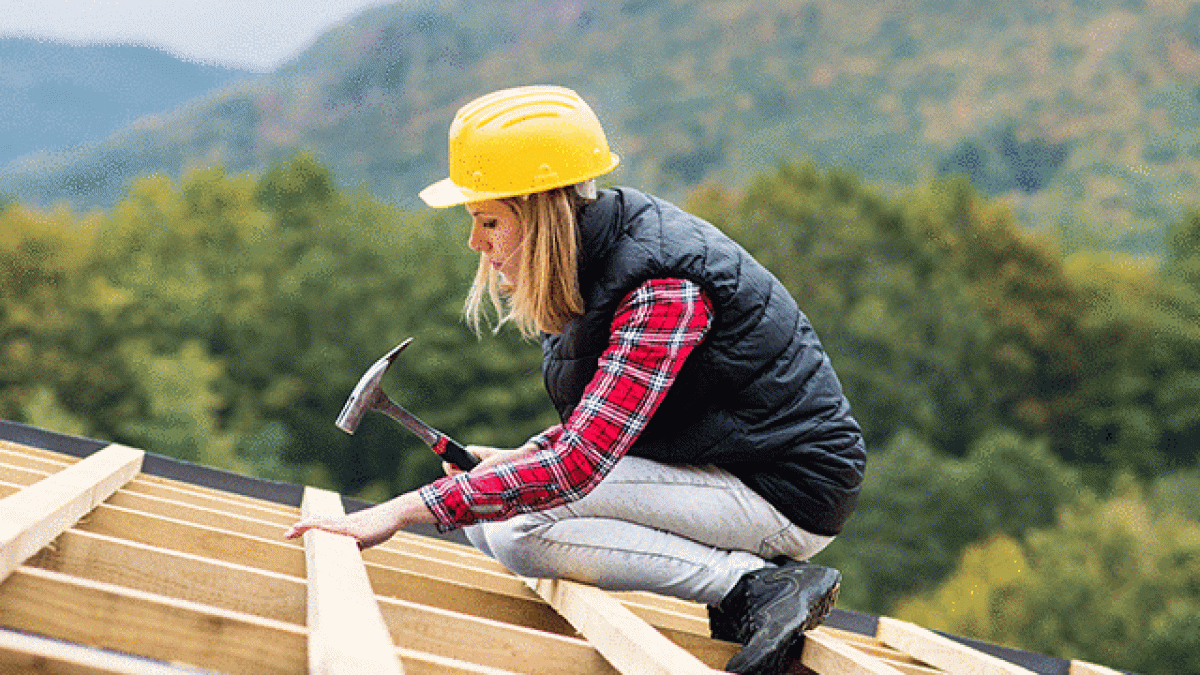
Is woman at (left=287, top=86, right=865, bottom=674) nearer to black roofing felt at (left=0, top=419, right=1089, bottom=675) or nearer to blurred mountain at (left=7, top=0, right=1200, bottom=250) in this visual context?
black roofing felt at (left=0, top=419, right=1089, bottom=675)

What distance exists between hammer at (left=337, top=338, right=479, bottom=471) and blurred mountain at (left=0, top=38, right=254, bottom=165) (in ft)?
312

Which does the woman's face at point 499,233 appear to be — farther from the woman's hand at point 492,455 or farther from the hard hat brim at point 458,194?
the woman's hand at point 492,455

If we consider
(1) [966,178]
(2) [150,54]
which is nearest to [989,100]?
(1) [966,178]

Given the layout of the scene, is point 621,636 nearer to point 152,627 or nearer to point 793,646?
point 793,646

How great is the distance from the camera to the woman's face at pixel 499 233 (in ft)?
9.45

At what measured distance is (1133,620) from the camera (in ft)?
96.9

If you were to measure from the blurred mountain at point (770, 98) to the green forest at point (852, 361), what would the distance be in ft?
39.8

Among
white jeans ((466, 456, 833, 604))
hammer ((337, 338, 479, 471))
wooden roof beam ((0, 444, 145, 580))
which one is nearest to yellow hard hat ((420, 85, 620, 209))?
hammer ((337, 338, 479, 471))

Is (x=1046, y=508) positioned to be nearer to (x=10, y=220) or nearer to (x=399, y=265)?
(x=399, y=265)

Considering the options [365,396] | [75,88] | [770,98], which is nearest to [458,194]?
[365,396]

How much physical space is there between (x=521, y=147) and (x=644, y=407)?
648 mm

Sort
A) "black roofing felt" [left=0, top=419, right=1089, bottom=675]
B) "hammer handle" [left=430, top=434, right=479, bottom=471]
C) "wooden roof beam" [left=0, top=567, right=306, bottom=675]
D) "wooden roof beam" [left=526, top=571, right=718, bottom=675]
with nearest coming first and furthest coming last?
"wooden roof beam" [left=0, top=567, right=306, bottom=675]
"wooden roof beam" [left=526, top=571, right=718, bottom=675]
"hammer handle" [left=430, top=434, right=479, bottom=471]
"black roofing felt" [left=0, top=419, right=1089, bottom=675]

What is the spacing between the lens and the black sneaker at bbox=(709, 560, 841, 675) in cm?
262

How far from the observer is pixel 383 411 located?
10.2 feet
